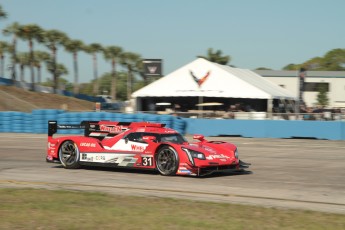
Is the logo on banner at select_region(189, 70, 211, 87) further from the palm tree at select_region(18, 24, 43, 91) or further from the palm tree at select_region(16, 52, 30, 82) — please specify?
the palm tree at select_region(16, 52, 30, 82)

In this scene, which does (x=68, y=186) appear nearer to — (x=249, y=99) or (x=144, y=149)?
(x=144, y=149)

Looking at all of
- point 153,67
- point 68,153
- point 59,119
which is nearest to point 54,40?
point 153,67

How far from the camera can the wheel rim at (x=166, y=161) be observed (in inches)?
444

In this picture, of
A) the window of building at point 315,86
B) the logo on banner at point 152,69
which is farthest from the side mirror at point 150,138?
the window of building at point 315,86

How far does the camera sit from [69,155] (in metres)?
12.9

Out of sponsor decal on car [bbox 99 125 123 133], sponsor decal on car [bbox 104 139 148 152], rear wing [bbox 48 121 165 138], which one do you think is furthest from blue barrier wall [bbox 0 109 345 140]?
sponsor decal on car [bbox 104 139 148 152]

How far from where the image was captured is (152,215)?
7.01 metres

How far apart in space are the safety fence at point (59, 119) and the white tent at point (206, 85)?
1131 cm

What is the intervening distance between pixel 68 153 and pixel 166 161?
9.28ft

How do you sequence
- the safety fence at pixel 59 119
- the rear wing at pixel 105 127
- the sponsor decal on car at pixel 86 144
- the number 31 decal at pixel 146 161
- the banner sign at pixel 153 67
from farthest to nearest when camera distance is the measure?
the banner sign at pixel 153 67 → the safety fence at pixel 59 119 → the rear wing at pixel 105 127 → the sponsor decal on car at pixel 86 144 → the number 31 decal at pixel 146 161

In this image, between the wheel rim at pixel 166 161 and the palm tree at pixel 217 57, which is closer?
the wheel rim at pixel 166 161

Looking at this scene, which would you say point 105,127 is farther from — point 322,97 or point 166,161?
point 322,97

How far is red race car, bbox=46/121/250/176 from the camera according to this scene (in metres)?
11.1

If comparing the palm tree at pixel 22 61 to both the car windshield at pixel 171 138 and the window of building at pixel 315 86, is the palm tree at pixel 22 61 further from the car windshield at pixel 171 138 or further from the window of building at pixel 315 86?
the car windshield at pixel 171 138
